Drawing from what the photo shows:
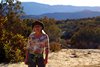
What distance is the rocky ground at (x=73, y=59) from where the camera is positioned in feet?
42.7

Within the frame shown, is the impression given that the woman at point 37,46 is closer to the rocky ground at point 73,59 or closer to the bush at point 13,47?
the rocky ground at point 73,59

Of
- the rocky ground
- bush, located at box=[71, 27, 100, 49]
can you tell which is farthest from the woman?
bush, located at box=[71, 27, 100, 49]

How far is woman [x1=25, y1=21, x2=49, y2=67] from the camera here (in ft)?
26.7

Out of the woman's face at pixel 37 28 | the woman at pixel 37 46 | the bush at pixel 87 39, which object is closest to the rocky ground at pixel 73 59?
the woman at pixel 37 46

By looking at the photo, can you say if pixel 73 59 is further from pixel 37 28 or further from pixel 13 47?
pixel 37 28

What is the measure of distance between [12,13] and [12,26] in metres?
1.23

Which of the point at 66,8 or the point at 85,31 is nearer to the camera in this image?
the point at 85,31

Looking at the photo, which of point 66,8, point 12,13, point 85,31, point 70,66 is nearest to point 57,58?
point 70,66

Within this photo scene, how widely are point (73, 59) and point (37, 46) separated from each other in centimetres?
638

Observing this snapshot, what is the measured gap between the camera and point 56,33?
77.2 feet

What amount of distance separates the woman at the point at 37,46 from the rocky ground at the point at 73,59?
4498 millimetres

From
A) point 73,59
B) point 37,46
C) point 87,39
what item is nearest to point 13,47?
point 73,59

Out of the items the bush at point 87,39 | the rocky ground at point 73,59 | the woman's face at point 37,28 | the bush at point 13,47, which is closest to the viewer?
the woman's face at point 37,28

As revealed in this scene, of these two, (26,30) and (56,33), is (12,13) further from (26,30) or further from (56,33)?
(56,33)
